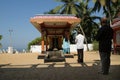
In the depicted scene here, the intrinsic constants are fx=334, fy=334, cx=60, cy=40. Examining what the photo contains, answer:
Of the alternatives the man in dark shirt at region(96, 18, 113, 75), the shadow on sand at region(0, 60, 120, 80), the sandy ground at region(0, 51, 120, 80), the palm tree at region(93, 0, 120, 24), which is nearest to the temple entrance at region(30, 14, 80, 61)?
the sandy ground at region(0, 51, 120, 80)

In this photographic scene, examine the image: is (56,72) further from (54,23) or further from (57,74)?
(54,23)

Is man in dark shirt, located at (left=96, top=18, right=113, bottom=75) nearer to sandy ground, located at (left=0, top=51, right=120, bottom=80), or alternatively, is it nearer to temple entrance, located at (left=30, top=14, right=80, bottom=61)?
sandy ground, located at (left=0, top=51, right=120, bottom=80)

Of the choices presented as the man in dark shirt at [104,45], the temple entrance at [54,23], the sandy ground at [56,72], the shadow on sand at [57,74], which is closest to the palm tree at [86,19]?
the temple entrance at [54,23]

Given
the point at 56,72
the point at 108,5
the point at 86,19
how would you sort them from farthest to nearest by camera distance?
1. the point at 86,19
2. the point at 108,5
3. the point at 56,72

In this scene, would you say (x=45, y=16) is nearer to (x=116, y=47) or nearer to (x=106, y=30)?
(x=116, y=47)

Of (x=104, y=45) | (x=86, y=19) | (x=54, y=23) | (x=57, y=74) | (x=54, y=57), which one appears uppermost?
(x=86, y=19)

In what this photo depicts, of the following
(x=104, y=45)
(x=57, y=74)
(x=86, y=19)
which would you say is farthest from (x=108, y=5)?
(x=104, y=45)

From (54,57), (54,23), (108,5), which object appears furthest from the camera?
(108,5)

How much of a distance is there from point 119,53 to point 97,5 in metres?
16.0

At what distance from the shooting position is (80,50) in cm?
1619

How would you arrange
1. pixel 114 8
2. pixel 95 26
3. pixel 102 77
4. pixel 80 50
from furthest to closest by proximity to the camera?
1. pixel 95 26
2. pixel 114 8
3. pixel 80 50
4. pixel 102 77

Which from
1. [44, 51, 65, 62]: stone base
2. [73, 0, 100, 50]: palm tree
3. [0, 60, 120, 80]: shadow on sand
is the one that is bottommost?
[0, 60, 120, 80]: shadow on sand

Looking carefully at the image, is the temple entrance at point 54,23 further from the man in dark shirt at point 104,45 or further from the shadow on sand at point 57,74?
the man in dark shirt at point 104,45

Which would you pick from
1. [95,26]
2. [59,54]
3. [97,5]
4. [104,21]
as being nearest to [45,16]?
[59,54]
